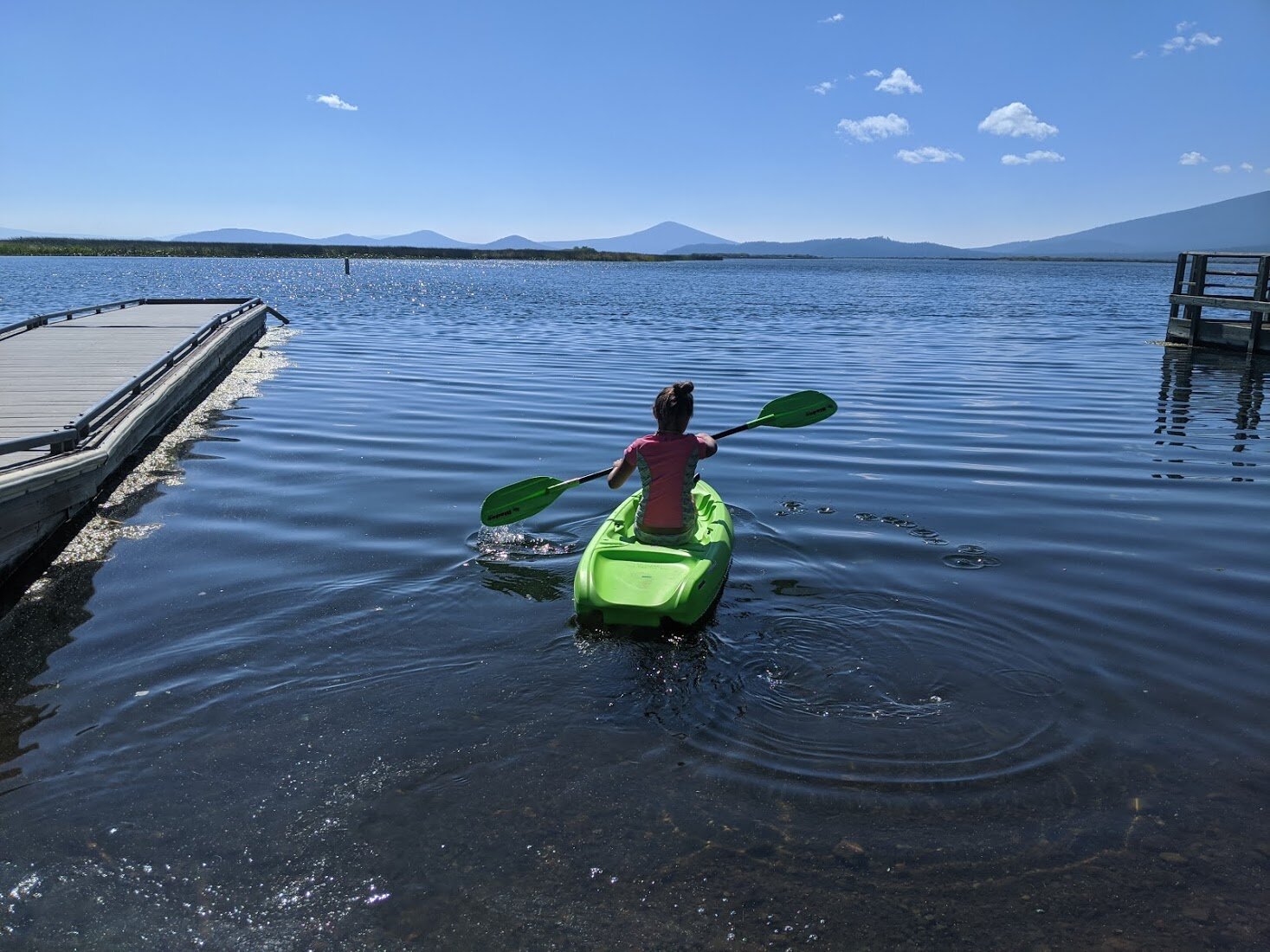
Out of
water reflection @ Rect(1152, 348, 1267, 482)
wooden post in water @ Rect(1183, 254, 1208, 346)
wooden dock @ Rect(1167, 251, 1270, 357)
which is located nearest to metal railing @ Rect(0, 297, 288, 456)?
water reflection @ Rect(1152, 348, 1267, 482)

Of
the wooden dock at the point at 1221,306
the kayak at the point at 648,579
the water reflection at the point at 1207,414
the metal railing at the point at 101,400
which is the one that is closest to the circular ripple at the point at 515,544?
the kayak at the point at 648,579

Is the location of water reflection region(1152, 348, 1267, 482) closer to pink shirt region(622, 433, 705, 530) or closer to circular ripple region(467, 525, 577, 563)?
pink shirt region(622, 433, 705, 530)

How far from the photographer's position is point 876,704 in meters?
5.80

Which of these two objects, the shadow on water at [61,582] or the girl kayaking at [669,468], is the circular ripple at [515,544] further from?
the shadow on water at [61,582]

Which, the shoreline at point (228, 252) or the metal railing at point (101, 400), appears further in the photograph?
the shoreline at point (228, 252)

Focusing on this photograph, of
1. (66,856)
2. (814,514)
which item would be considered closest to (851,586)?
(814,514)

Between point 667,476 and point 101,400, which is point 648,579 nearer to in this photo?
point 667,476

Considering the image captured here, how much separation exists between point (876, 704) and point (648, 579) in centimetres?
183

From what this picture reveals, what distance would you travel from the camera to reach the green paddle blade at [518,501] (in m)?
8.77

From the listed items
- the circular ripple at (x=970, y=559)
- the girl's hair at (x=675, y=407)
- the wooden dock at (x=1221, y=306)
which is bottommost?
the circular ripple at (x=970, y=559)

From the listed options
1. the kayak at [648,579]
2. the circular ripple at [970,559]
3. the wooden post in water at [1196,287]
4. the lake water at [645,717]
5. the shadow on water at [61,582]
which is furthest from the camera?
the wooden post in water at [1196,287]

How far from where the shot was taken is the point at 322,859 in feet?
14.1

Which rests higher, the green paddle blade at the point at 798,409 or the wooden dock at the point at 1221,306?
the wooden dock at the point at 1221,306

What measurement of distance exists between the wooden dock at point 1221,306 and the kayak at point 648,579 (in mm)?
20494
